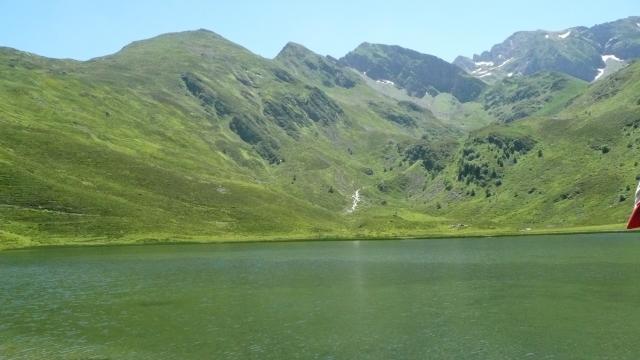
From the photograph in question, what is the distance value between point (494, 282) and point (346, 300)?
33916 millimetres

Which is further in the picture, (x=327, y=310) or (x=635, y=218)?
(x=327, y=310)

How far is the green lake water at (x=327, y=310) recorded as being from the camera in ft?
219

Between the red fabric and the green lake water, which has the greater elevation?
the red fabric

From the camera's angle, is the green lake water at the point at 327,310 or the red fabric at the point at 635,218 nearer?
the red fabric at the point at 635,218

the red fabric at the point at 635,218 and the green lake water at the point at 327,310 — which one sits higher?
the red fabric at the point at 635,218

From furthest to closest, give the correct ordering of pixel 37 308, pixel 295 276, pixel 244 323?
pixel 295 276 < pixel 37 308 < pixel 244 323

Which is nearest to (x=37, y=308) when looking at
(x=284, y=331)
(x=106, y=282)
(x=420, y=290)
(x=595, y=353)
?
(x=106, y=282)

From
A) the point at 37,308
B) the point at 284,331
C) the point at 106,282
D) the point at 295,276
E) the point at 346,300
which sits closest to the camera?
the point at 284,331

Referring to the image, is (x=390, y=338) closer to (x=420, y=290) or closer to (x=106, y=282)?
(x=420, y=290)

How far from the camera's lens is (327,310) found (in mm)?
91062

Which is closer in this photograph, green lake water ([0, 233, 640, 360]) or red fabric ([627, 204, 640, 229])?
red fabric ([627, 204, 640, 229])

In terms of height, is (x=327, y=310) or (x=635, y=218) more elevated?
(x=635, y=218)

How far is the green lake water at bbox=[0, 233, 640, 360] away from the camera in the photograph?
66.8 meters

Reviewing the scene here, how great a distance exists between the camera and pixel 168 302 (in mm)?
100562
